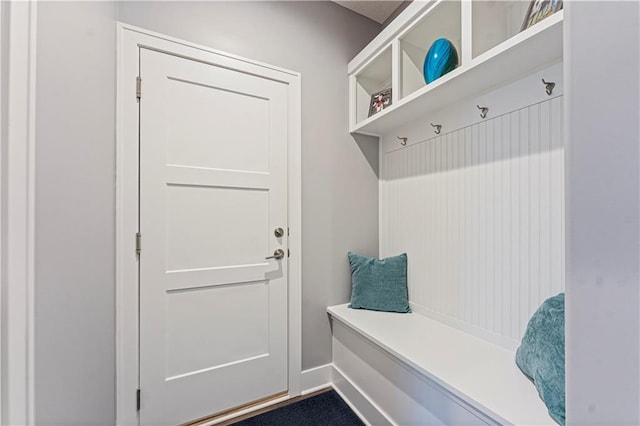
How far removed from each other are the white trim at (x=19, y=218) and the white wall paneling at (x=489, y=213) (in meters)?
1.69

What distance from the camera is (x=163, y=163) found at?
1.46m

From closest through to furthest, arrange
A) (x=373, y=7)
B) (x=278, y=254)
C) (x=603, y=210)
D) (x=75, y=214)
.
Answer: (x=603, y=210) → (x=75, y=214) → (x=278, y=254) → (x=373, y=7)

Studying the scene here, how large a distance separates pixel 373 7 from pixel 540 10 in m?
1.25

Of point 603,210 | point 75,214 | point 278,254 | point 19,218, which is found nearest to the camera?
point 603,210

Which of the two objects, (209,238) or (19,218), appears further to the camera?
(209,238)

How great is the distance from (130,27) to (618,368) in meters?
1.97

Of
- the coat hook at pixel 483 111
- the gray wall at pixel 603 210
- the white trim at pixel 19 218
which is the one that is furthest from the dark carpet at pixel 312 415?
the coat hook at pixel 483 111

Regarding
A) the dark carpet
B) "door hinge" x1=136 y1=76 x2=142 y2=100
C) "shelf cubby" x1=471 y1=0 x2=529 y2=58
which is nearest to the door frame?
"door hinge" x1=136 y1=76 x2=142 y2=100

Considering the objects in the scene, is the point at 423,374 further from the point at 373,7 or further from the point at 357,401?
the point at 373,7

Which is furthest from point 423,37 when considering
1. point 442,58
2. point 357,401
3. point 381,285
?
point 357,401

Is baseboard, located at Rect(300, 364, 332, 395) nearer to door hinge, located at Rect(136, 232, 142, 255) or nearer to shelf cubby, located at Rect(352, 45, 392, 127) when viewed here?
door hinge, located at Rect(136, 232, 142, 255)

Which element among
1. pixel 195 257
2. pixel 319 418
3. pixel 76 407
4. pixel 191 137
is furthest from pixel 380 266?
pixel 76 407

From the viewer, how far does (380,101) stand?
1.88 m

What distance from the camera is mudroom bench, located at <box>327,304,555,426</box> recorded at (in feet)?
3.31
